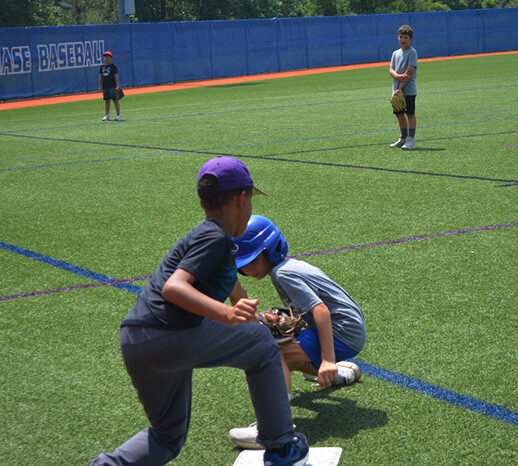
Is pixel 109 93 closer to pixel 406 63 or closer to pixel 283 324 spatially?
pixel 406 63

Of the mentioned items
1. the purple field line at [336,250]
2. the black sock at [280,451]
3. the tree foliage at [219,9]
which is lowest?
the purple field line at [336,250]

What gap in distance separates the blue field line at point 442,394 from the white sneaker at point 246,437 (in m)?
0.92

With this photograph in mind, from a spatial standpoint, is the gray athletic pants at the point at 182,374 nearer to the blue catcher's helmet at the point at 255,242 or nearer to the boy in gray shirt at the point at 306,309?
the boy in gray shirt at the point at 306,309

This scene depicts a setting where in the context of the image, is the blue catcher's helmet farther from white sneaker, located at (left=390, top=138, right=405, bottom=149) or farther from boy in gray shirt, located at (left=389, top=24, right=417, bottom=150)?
white sneaker, located at (left=390, top=138, right=405, bottom=149)

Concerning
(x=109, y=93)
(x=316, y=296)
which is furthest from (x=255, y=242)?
(x=109, y=93)

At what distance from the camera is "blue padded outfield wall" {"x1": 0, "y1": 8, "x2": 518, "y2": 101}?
31281 millimetres

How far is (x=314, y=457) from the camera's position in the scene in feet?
10.8

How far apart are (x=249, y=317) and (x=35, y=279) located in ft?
13.3

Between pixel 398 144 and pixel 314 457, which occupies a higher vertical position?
pixel 398 144

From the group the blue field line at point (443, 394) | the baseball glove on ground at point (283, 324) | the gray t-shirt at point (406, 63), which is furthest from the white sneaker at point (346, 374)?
the gray t-shirt at point (406, 63)

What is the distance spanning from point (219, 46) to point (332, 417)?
35263mm

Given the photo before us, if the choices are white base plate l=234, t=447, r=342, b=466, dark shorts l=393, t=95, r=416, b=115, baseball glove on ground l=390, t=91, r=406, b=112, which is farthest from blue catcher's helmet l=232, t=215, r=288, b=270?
dark shorts l=393, t=95, r=416, b=115

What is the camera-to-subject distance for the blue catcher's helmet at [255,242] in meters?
3.68

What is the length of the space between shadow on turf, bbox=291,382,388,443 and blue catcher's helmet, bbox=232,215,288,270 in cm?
77
